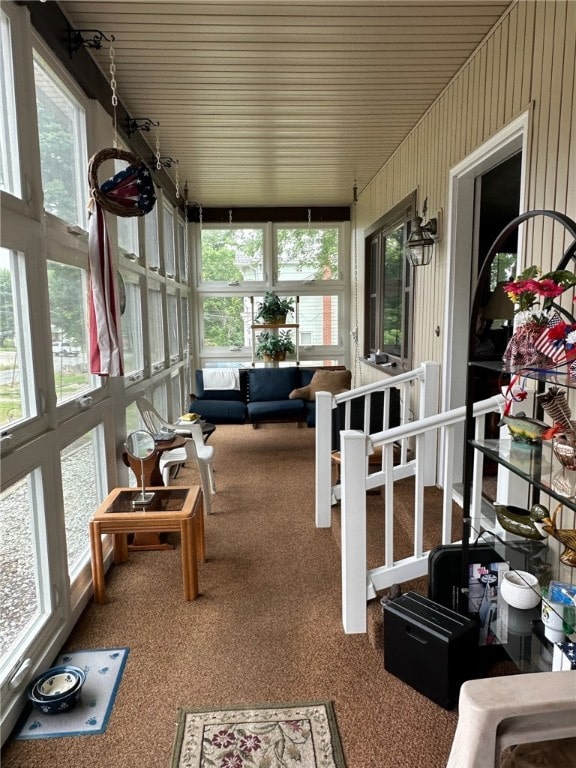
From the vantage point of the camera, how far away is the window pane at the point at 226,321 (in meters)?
7.34

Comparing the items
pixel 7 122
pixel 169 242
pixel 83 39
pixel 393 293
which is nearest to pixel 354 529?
pixel 7 122

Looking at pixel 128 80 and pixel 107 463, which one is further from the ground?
pixel 128 80

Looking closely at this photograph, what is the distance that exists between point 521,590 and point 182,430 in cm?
277

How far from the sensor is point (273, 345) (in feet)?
22.6

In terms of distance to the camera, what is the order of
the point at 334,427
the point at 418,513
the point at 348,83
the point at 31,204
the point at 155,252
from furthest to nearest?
the point at 155,252
the point at 334,427
the point at 348,83
the point at 418,513
the point at 31,204

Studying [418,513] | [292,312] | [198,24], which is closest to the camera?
[418,513]

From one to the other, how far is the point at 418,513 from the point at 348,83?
2.80 metres

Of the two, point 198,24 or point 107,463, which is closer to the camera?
point 198,24

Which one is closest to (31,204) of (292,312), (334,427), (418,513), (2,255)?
A: (2,255)

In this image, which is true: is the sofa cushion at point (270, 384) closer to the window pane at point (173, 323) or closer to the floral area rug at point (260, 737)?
the window pane at point (173, 323)

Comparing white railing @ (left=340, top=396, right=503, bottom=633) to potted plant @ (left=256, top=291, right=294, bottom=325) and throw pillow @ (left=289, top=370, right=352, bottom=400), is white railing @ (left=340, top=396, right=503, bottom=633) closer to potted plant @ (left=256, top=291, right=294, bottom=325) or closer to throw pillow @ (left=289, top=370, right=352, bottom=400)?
throw pillow @ (left=289, top=370, right=352, bottom=400)

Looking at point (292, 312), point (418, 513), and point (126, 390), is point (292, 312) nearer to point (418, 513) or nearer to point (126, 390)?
point (126, 390)

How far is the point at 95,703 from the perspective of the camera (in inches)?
74.9

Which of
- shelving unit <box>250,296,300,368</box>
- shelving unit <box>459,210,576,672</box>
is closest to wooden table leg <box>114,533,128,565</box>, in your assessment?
shelving unit <box>459,210,576,672</box>
